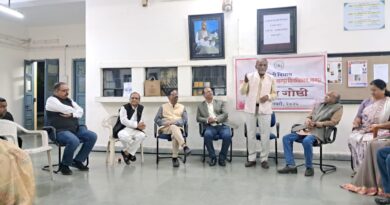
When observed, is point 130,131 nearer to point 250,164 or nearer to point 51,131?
point 51,131

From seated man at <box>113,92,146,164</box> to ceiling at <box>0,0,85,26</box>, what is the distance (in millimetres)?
2990

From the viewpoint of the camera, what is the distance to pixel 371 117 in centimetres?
388

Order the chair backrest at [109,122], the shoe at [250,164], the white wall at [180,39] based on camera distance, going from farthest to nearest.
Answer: the white wall at [180,39]
the chair backrest at [109,122]
the shoe at [250,164]

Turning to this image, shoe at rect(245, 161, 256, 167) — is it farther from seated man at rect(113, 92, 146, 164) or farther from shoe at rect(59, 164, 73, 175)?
shoe at rect(59, 164, 73, 175)

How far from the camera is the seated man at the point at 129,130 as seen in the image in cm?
481

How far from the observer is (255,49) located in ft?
18.0

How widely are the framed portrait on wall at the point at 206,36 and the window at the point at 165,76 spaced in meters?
0.45

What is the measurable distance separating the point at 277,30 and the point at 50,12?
545cm

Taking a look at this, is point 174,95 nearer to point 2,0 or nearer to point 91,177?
point 91,177

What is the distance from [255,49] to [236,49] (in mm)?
307

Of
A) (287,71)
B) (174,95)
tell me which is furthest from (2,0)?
(287,71)

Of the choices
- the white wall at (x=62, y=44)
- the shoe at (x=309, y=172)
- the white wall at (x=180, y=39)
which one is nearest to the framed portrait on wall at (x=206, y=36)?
the white wall at (x=180, y=39)

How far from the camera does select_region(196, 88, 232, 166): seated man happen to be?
4.82 m

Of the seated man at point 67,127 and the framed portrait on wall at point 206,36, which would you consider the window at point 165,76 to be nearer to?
the framed portrait on wall at point 206,36
